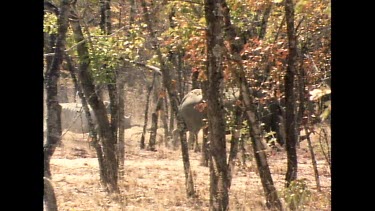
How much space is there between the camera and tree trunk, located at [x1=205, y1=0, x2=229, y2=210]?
568 centimetres

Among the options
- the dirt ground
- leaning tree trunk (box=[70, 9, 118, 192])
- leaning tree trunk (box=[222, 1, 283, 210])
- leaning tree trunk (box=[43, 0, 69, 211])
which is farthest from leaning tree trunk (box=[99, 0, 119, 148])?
leaning tree trunk (box=[43, 0, 69, 211])

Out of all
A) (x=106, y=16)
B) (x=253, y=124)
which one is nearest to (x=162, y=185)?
(x=106, y=16)

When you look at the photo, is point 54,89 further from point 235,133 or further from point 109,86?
point 109,86

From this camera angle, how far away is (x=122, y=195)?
8.89m

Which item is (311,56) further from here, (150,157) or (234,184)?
(150,157)

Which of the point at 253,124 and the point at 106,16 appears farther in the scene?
the point at 106,16

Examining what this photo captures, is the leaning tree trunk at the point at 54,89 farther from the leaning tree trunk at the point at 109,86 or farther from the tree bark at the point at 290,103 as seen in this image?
the leaning tree trunk at the point at 109,86

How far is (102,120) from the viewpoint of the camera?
9398 millimetres

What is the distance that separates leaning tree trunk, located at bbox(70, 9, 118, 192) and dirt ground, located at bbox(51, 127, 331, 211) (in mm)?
278

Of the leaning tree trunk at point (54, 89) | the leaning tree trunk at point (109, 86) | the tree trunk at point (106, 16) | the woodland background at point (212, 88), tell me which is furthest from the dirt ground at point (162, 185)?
the tree trunk at point (106, 16)

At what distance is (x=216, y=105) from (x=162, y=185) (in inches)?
184

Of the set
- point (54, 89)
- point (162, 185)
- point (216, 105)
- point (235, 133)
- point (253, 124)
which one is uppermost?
point (54, 89)

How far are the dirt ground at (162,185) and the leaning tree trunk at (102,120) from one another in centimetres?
28
